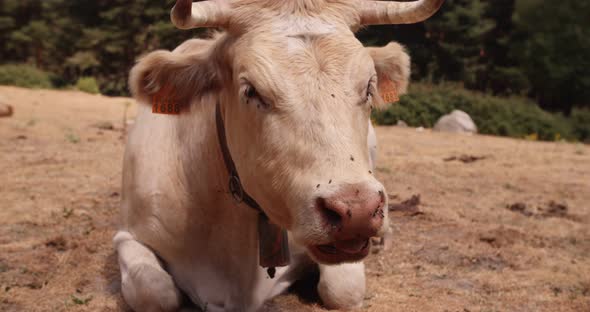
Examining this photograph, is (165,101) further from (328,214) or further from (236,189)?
(328,214)

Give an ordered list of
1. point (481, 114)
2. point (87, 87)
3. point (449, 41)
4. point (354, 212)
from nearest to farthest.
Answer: point (354, 212) < point (481, 114) < point (87, 87) < point (449, 41)

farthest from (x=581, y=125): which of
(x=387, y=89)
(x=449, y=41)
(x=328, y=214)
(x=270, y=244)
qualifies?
(x=328, y=214)

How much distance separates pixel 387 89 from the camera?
2957 mm

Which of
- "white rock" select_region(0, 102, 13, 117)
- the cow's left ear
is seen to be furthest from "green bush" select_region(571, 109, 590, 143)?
the cow's left ear

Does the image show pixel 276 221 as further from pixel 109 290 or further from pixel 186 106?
A: pixel 109 290

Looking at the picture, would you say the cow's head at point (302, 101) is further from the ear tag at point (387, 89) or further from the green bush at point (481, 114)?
the green bush at point (481, 114)

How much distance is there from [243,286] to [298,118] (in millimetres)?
1070

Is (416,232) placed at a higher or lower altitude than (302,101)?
lower

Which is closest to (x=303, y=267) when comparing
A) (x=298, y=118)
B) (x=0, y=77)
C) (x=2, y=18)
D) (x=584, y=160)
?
(x=298, y=118)

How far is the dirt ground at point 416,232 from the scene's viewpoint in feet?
10.8

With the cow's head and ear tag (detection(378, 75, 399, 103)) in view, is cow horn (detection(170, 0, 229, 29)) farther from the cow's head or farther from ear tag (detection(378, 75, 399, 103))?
ear tag (detection(378, 75, 399, 103))

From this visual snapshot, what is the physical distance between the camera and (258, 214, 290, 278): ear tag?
8.48ft

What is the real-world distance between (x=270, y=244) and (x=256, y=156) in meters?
0.52

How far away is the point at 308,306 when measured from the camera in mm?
2984
